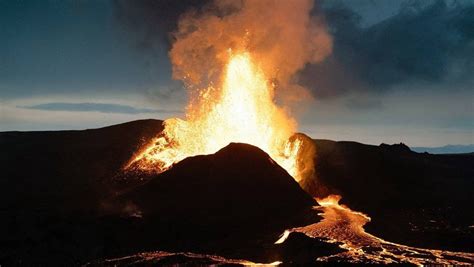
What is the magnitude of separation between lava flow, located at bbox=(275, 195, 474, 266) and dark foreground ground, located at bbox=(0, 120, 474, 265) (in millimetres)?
2176

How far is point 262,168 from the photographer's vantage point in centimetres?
7488

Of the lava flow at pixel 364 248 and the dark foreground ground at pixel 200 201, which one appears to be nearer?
the lava flow at pixel 364 248

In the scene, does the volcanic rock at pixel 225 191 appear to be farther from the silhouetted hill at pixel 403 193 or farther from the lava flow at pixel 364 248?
the silhouetted hill at pixel 403 193

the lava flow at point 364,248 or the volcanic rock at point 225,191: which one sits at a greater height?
the volcanic rock at point 225,191

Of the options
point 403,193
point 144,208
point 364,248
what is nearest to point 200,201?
point 144,208

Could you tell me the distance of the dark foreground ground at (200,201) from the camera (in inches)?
2090

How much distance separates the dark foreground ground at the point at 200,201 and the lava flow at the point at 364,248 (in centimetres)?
218

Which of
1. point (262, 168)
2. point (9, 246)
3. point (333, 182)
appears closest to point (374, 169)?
point (333, 182)

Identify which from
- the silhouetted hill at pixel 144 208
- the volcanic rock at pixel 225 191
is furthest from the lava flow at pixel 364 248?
the volcanic rock at pixel 225 191

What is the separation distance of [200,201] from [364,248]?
27037 millimetres

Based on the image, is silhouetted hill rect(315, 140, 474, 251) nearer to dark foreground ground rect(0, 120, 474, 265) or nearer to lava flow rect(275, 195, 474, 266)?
dark foreground ground rect(0, 120, 474, 265)

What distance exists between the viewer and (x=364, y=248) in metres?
46.3

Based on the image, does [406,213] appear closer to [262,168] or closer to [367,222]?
[367,222]

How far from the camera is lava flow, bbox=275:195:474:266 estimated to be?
4147 centimetres
